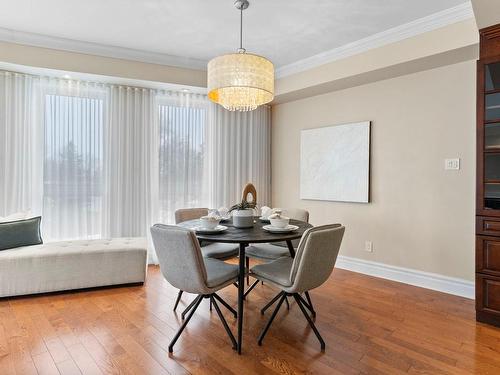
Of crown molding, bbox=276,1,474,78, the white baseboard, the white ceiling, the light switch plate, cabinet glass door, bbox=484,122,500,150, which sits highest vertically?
the white ceiling

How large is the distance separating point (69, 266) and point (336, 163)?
3.33 meters

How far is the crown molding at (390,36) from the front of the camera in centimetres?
304

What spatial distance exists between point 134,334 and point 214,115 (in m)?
3.35

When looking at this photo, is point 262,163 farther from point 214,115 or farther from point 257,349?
point 257,349

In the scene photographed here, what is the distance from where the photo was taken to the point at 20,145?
3.99 metres

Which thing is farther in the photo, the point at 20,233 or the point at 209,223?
the point at 20,233

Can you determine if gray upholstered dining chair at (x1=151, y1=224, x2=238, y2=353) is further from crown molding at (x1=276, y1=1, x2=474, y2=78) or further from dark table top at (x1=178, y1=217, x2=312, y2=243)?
crown molding at (x1=276, y1=1, x2=474, y2=78)

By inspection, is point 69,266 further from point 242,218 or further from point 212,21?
point 212,21

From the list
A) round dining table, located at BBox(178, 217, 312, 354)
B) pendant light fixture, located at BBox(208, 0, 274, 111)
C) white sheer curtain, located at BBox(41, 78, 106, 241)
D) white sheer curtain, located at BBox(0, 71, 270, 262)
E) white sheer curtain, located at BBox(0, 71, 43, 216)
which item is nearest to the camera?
round dining table, located at BBox(178, 217, 312, 354)

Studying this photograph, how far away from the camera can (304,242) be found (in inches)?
88.2

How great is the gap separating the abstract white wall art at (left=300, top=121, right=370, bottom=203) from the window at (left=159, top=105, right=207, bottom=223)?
150 cm

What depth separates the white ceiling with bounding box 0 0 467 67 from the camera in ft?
9.87

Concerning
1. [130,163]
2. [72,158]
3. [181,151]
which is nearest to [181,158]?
[181,151]

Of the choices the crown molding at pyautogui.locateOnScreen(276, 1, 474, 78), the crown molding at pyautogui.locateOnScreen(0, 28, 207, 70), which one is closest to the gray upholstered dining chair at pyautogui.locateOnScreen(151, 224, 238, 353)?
the crown molding at pyautogui.locateOnScreen(0, 28, 207, 70)
